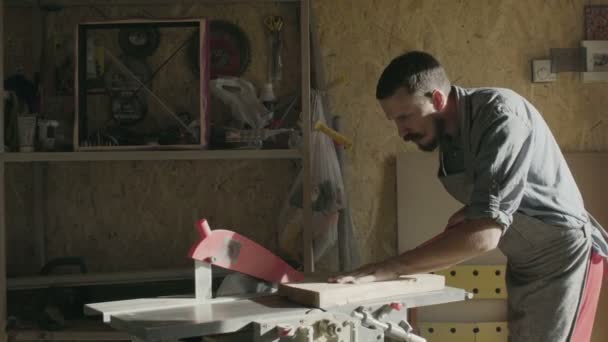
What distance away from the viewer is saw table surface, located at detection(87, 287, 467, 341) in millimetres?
1488

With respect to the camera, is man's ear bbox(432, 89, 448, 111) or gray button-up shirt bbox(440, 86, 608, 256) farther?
man's ear bbox(432, 89, 448, 111)

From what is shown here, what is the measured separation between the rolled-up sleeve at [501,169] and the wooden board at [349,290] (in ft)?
0.74

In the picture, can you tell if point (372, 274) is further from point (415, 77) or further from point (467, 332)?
point (467, 332)

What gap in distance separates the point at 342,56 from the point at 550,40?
0.82 meters

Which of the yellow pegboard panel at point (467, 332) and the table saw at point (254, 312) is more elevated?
the table saw at point (254, 312)

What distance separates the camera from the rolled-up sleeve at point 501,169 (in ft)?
5.56

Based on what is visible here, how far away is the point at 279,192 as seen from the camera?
117 inches

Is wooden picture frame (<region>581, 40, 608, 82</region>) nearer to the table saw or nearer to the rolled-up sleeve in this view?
the rolled-up sleeve

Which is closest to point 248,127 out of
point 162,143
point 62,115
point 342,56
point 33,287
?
point 162,143

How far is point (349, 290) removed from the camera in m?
1.71

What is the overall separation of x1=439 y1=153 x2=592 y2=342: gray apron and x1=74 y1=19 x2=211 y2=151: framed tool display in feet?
3.84

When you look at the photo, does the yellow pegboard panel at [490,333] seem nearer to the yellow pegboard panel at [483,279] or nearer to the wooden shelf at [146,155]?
the yellow pegboard panel at [483,279]

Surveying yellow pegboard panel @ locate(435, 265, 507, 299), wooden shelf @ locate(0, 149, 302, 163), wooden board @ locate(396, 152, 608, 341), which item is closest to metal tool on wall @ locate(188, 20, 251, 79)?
wooden shelf @ locate(0, 149, 302, 163)

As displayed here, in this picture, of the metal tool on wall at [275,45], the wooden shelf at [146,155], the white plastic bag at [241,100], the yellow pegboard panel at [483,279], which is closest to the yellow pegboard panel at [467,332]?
the yellow pegboard panel at [483,279]
